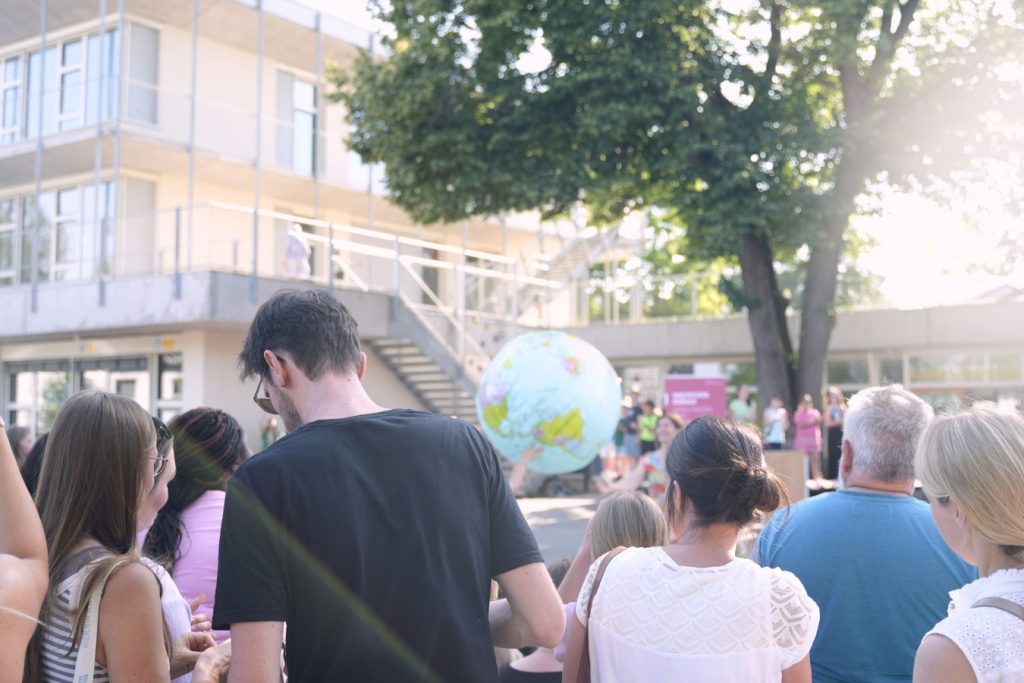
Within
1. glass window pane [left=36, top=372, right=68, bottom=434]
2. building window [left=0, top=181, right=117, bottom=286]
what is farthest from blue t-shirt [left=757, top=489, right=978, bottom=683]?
glass window pane [left=36, top=372, right=68, bottom=434]

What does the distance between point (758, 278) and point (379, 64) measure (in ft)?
24.7

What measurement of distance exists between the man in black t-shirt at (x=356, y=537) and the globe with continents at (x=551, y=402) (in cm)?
436

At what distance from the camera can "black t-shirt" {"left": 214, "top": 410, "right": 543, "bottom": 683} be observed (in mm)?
2068

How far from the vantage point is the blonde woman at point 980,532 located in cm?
188

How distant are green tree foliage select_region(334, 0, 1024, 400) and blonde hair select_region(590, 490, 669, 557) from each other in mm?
12988

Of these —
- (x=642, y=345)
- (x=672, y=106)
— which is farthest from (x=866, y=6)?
(x=642, y=345)

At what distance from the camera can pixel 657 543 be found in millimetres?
3416

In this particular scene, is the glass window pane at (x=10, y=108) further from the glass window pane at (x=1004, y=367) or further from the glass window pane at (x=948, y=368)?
the glass window pane at (x=1004, y=367)

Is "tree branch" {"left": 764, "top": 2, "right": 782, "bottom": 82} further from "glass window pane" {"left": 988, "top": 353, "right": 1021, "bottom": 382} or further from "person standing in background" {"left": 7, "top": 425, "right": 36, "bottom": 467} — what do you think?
"person standing in background" {"left": 7, "top": 425, "right": 36, "bottom": 467}

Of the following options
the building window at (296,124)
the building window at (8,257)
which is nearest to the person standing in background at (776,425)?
the building window at (296,124)

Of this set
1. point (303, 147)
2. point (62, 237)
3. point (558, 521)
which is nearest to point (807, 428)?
point (558, 521)

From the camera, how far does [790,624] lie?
2.46m

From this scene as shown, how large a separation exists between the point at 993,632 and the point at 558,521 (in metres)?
12.1

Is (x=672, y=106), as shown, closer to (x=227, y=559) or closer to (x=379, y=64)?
(x=379, y=64)
